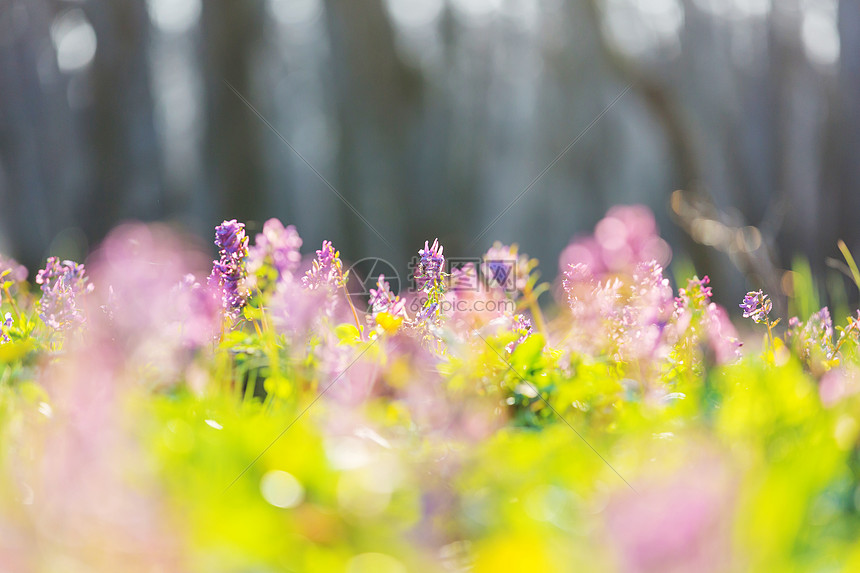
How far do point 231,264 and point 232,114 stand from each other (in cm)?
287

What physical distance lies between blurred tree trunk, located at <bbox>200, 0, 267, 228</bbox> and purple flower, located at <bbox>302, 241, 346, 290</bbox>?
8.84 feet

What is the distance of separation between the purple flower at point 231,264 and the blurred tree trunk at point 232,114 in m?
2.64

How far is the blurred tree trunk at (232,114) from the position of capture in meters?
3.66

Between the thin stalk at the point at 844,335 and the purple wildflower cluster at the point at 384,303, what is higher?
the purple wildflower cluster at the point at 384,303

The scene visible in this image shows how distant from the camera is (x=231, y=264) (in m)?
1.13

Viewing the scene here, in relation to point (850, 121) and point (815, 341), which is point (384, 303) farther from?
point (850, 121)

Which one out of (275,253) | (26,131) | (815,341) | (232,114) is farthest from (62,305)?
(26,131)

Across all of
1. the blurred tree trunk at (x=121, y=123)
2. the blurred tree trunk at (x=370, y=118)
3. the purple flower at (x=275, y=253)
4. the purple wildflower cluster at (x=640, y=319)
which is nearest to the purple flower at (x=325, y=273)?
the purple flower at (x=275, y=253)

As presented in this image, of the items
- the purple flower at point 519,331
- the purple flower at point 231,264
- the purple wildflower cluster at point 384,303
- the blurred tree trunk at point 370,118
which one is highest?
the blurred tree trunk at point 370,118

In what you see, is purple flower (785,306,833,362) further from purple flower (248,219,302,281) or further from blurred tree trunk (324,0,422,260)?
blurred tree trunk (324,0,422,260)

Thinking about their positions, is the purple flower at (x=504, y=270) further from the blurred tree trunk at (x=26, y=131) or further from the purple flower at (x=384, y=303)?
the blurred tree trunk at (x=26, y=131)

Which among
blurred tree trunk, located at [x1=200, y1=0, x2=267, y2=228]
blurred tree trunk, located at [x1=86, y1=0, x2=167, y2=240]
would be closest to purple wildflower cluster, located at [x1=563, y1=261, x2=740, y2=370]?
blurred tree trunk, located at [x1=200, y1=0, x2=267, y2=228]

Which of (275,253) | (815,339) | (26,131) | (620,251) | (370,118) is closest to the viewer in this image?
(275,253)

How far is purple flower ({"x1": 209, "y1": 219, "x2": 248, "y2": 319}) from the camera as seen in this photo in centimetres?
112
